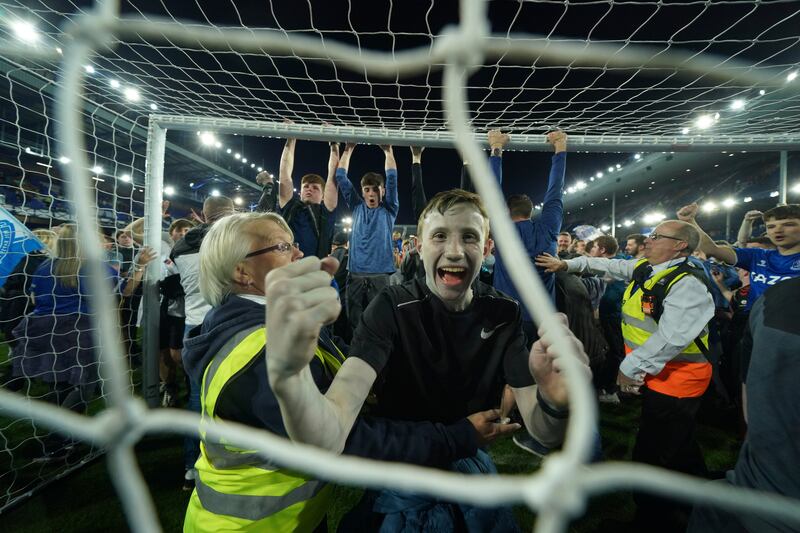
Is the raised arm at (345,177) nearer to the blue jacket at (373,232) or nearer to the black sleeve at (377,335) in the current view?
the blue jacket at (373,232)

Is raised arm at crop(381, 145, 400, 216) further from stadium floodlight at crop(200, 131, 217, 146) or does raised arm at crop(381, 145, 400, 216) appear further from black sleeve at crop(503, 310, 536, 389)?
black sleeve at crop(503, 310, 536, 389)

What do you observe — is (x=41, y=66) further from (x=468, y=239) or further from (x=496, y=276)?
(x=496, y=276)

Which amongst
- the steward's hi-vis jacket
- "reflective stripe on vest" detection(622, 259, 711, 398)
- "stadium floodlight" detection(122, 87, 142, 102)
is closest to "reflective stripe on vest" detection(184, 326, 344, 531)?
the steward's hi-vis jacket

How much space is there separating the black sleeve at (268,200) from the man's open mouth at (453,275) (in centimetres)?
222

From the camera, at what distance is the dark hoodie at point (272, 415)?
35.2 inches

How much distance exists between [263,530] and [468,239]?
1173mm

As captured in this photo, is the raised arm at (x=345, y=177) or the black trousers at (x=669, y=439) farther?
the raised arm at (x=345, y=177)

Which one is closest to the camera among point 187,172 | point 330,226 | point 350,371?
point 350,371

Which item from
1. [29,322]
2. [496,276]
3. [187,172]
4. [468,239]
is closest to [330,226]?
[496,276]

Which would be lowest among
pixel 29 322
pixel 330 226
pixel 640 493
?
pixel 640 493

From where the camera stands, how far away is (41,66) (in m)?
2.15

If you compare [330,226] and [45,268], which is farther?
[330,226]

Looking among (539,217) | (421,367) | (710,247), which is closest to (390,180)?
(539,217)

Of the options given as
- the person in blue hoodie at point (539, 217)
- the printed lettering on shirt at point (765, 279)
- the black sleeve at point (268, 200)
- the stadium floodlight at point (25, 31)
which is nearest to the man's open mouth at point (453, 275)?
the person in blue hoodie at point (539, 217)
